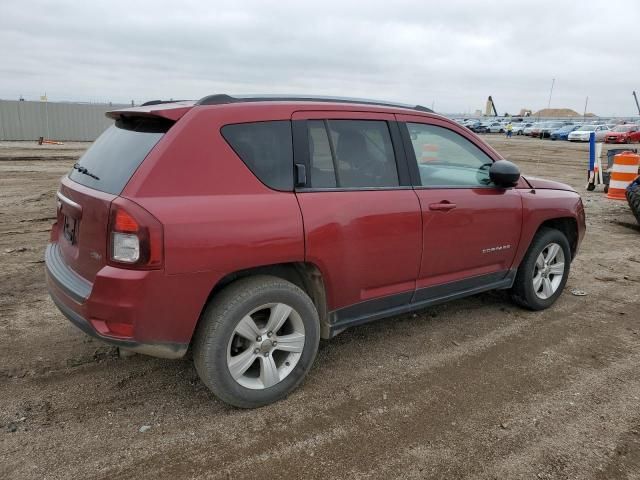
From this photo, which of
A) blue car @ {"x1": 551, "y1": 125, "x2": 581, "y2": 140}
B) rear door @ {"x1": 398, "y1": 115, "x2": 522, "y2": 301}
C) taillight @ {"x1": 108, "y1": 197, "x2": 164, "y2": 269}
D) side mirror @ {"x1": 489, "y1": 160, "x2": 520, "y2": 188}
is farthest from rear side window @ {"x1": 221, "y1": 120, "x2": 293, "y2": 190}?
blue car @ {"x1": 551, "y1": 125, "x2": 581, "y2": 140}

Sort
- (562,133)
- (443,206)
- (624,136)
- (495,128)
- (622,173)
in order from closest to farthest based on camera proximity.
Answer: (443,206)
(622,173)
(624,136)
(562,133)
(495,128)

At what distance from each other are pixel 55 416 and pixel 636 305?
508cm

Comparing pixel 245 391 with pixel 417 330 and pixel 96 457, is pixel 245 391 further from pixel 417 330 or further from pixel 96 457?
pixel 417 330

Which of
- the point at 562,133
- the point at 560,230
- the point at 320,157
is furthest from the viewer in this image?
the point at 562,133

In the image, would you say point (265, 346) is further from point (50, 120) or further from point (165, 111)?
point (50, 120)

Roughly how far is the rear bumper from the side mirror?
2.67 metres

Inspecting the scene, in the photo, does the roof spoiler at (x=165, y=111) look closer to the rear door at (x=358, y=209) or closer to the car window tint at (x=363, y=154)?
the rear door at (x=358, y=209)

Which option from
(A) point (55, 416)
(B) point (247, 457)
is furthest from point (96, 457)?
(B) point (247, 457)

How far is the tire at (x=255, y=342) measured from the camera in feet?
9.20

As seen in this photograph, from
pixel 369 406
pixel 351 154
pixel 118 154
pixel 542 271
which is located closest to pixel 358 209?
pixel 351 154

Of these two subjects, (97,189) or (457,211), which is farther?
(457,211)

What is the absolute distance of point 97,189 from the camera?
2.83m

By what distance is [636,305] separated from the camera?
16.2ft

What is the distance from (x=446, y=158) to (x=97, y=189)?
2573 mm
